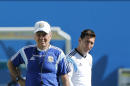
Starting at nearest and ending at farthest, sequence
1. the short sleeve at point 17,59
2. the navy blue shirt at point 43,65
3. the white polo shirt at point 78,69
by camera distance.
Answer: the navy blue shirt at point 43,65
the short sleeve at point 17,59
the white polo shirt at point 78,69

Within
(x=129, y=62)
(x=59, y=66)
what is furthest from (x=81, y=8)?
(x=59, y=66)

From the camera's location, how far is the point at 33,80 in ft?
9.31

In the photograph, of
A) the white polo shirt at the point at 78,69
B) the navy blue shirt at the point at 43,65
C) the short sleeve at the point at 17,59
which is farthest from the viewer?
the white polo shirt at the point at 78,69

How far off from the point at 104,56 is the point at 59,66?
2.81 metres

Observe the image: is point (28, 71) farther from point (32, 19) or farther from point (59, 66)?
point (32, 19)

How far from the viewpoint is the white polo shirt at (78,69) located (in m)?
3.30

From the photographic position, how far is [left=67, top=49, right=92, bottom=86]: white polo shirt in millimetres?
3301

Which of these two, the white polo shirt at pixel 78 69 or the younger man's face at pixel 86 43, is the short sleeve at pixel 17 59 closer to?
the white polo shirt at pixel 78 69

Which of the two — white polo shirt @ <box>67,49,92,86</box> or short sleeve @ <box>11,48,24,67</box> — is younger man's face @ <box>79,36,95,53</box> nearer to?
white polo shirt @ <box>67,49,92,86</box>

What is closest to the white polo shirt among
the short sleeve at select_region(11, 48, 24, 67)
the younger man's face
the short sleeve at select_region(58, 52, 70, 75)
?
the younger man's face

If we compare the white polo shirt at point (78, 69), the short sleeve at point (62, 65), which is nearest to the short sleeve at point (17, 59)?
the short sleeve at point (62, 65)

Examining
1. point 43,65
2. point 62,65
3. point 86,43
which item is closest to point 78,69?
point 86,43

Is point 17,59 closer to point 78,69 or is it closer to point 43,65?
point 43,65

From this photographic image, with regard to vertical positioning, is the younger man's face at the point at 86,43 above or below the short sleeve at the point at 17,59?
above
